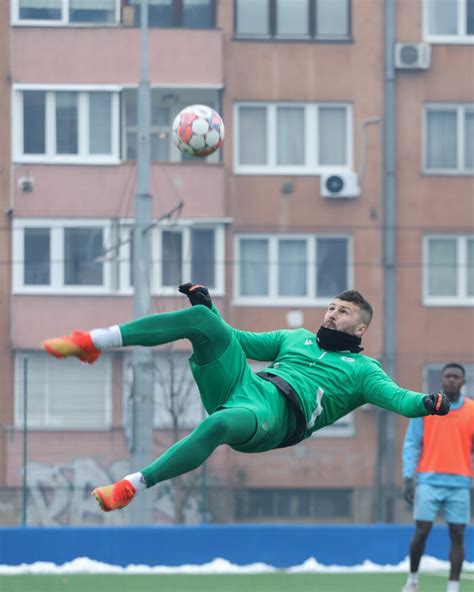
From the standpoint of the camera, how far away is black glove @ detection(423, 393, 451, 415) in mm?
7488

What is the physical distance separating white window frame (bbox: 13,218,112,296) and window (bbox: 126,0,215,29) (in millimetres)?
3753

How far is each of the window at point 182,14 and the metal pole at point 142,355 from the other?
609 cm

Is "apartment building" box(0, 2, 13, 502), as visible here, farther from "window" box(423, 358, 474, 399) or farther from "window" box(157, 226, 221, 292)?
"window" box(423, 358, 474, 399)

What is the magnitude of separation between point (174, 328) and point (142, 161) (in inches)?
477

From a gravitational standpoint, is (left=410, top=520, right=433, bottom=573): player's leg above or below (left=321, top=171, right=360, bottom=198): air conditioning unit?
below

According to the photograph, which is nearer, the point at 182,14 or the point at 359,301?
the point at 359,301

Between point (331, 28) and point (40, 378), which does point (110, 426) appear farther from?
point (331, 28)

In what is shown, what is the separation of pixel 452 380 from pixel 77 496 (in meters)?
11.2

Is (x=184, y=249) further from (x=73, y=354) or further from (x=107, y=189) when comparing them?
(x=73, y=354)

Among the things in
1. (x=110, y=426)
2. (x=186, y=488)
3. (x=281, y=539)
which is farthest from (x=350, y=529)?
(x=110, y=426)

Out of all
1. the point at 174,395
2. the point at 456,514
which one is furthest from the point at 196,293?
the point at 174,395

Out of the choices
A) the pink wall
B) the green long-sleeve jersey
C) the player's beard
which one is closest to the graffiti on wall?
the pink wall

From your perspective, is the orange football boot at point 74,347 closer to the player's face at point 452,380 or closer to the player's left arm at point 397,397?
the player's left arm at point 397,397

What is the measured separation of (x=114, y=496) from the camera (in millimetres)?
7312
